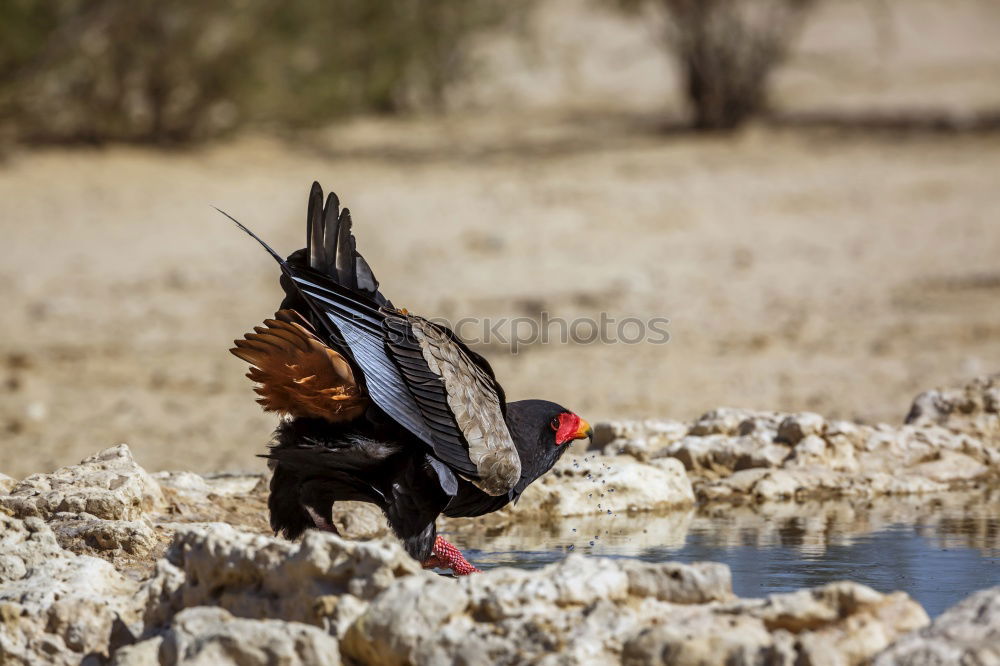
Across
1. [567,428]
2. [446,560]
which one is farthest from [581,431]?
[446,560]

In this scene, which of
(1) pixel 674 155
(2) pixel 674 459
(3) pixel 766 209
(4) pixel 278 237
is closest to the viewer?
(2) pixel 674 459

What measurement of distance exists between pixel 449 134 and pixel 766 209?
22.8 ft

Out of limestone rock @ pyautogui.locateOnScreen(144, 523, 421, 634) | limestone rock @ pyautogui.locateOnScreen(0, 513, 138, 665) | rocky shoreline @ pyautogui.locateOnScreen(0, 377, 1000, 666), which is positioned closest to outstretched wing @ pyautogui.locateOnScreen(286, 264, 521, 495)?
rocky shoreline @ pyautogui.locateOnScreen(0, 377, 1000, 666)

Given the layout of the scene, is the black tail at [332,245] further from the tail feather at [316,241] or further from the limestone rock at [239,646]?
the limestone rock at [239,646]

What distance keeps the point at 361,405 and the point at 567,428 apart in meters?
0.64

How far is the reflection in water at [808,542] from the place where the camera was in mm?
3941

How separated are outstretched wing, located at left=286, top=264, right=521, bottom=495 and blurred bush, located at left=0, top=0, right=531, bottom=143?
1411 centimetres

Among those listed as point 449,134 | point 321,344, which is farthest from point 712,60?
point 321,344

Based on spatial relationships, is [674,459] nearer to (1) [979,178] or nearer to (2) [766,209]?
(2) [766,209]

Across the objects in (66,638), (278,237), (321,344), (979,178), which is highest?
(979,178)

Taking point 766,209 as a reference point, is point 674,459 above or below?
below

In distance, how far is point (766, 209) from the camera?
1461cm

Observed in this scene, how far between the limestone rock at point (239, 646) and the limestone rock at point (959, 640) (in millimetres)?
1090

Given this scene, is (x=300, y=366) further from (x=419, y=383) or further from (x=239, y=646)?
(x=239, y=646)
